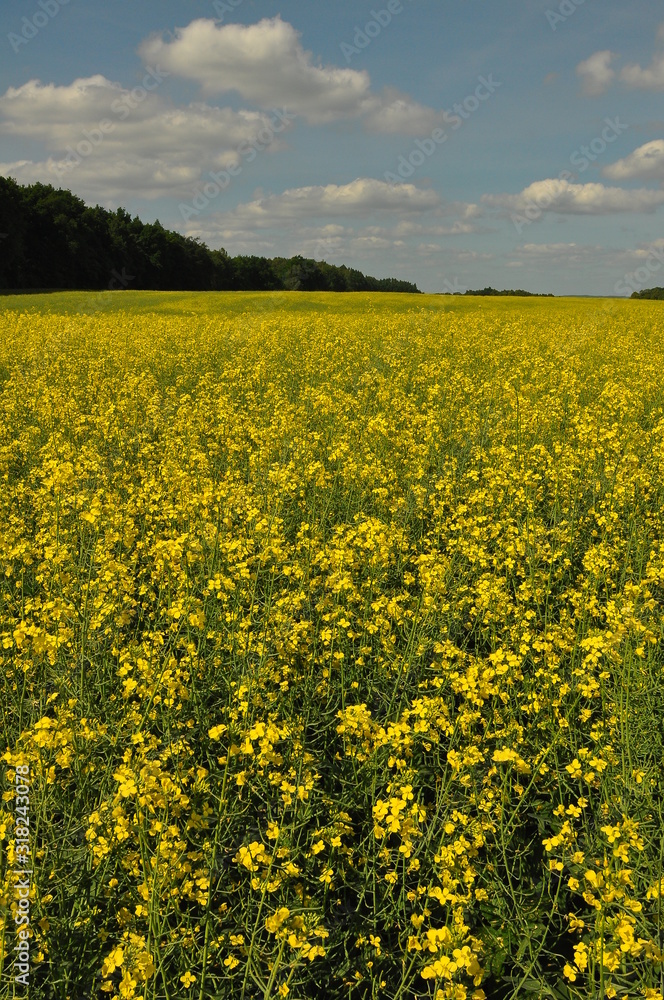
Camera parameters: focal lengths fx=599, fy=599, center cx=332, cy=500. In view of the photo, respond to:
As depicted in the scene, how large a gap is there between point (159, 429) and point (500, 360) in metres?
7.96

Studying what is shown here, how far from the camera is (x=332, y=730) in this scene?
10.9 ft

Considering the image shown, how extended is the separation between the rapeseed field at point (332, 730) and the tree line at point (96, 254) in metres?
51.1

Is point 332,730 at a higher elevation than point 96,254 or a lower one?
lower

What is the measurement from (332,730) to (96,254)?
66912mm

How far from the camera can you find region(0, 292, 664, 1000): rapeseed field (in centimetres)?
217

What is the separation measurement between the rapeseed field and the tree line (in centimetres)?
5111

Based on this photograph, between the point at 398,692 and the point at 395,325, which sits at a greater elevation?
the point at 395,325

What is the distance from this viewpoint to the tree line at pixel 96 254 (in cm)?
5238

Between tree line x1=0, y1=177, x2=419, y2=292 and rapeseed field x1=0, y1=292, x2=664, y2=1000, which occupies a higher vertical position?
tree line x1=0, y1=177, x2=419, y2=292

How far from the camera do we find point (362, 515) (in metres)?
4.97

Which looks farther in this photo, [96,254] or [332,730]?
[96,254]

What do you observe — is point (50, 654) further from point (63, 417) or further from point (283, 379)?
point (283, 379)

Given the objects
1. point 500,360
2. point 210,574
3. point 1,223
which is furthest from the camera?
point 1,223

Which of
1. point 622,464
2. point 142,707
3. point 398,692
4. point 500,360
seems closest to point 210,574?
point 142,707
